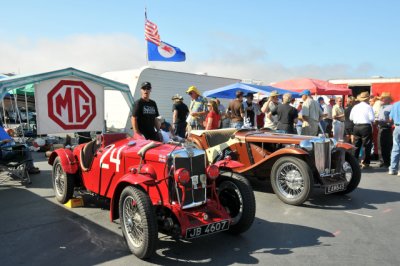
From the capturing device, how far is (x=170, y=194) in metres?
3.95

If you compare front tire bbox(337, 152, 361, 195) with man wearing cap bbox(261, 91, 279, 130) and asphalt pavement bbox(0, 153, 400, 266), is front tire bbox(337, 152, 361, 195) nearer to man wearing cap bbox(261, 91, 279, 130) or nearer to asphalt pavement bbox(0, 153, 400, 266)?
asphalt pavement bbox(0, 153, 400, 266)

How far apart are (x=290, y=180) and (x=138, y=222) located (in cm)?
297

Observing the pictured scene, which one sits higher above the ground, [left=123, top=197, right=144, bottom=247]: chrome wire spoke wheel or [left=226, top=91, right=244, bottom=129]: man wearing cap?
[left=226, top=91, right=244, bottom=129]: man wearing cap

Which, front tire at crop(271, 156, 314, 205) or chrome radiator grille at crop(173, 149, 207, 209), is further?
front tire at crop(271, 156, 314, 205)

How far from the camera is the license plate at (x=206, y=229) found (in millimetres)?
3627

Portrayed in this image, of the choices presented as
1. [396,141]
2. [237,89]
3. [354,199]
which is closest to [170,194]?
[354,199]

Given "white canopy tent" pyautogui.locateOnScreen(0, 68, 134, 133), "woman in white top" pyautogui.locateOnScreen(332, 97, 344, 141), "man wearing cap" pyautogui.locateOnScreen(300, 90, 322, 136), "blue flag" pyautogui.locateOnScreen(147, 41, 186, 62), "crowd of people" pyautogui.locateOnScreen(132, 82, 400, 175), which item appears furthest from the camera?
"blue flag" pyautogui.locateOnScreen(147, 41, 186, 62)

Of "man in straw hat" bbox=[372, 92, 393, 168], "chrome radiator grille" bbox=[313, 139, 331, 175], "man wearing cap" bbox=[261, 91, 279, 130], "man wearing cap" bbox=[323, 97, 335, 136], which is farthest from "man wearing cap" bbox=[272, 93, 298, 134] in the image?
"man wearing cap" bbox=[323, 97, 335, 136]

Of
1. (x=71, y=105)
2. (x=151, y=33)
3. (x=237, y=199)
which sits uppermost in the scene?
(x=151, y=33)

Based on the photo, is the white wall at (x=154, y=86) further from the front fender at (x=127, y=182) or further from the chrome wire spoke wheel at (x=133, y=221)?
the chrome wire spoke wheel at (x=133, y=221)

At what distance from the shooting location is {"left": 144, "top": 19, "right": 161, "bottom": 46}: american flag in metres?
15.9

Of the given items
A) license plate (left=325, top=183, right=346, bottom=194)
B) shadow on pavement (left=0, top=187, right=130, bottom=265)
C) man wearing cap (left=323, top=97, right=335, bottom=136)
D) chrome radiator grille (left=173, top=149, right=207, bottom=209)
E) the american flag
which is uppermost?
the american flag

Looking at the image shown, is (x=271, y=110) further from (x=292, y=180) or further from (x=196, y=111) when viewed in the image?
(x=292, y=180)

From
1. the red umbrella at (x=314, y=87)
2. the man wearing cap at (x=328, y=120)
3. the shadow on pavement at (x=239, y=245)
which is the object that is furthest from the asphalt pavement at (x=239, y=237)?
the red umbrella at (x=314, y=87)
